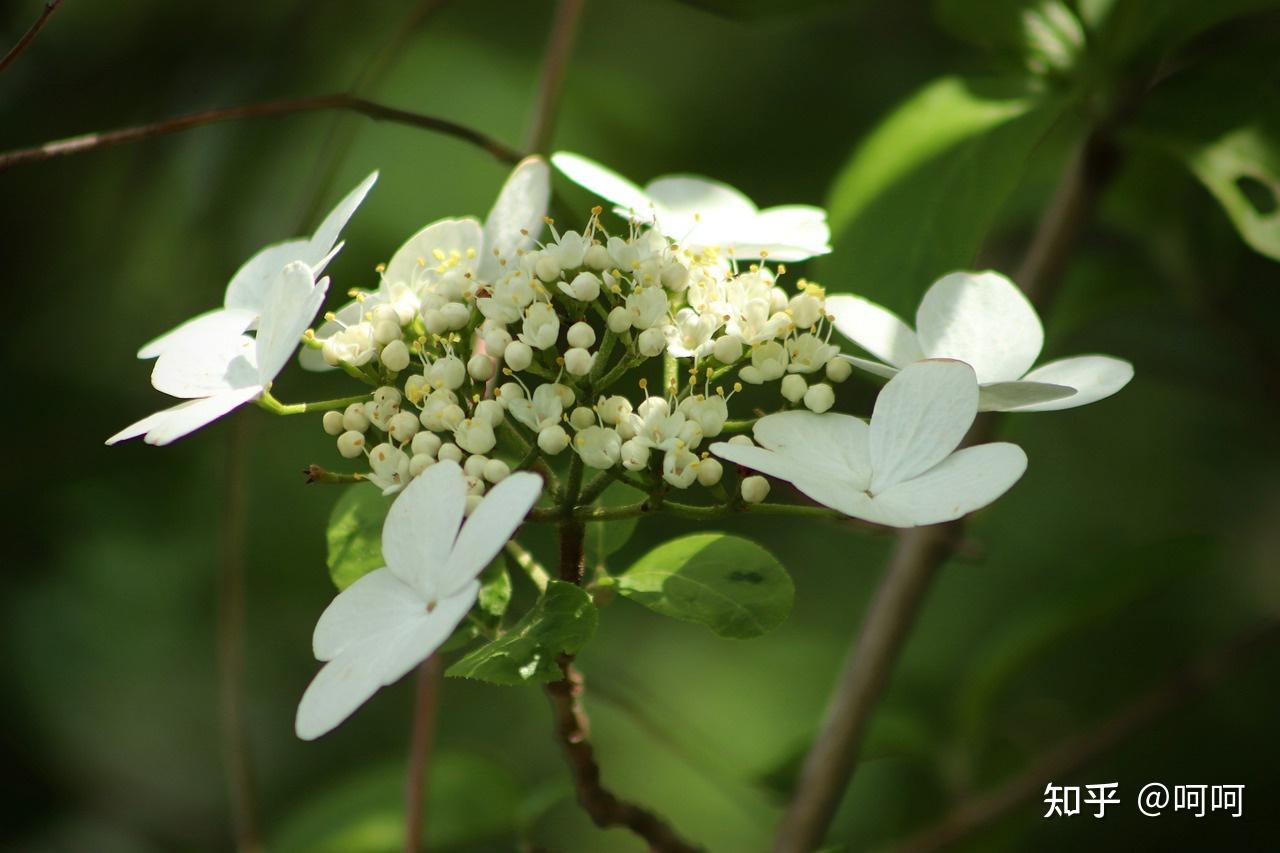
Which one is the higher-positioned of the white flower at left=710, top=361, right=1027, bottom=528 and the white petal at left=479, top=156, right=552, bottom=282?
the white petal at left=479, top=156, right=552, bottom=282

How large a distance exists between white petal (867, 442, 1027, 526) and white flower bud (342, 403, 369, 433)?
300 mm

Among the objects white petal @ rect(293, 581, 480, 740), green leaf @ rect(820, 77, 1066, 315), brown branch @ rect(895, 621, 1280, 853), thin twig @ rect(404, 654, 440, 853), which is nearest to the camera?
white petal @ rect(293, 581, 480, 740)

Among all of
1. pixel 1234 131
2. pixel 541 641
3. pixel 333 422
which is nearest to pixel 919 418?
pixel 541 641

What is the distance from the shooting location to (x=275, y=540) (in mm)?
2039

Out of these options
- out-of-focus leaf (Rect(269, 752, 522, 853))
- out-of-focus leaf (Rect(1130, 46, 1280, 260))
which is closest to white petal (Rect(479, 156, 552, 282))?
out-of-focus leaf (Rect(1130, 46, 1280, 260))

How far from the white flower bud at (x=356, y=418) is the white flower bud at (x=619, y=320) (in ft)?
0.51

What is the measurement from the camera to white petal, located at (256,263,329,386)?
2.03 feet

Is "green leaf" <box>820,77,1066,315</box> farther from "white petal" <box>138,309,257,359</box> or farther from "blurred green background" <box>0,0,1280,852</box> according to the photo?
"white petal" <box>138,309,257,359</box>

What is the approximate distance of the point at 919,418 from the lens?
0.62m

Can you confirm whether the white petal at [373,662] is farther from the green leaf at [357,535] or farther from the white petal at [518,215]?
the white petal at [518,215]

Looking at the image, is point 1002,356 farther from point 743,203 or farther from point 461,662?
point 461,662

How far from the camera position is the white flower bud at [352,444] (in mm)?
669

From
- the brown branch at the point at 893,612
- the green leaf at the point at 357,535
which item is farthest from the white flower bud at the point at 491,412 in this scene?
the brown branch at the point at 893,612

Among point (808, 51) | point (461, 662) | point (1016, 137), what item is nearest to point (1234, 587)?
point (808, 51)
